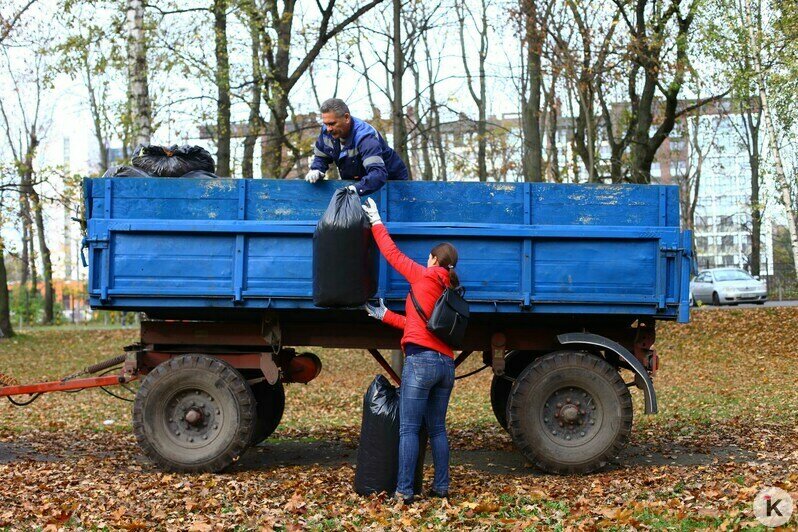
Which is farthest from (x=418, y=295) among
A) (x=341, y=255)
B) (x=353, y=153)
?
(x=353, y=153)

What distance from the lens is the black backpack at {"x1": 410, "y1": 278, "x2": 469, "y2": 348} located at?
21.4 ft

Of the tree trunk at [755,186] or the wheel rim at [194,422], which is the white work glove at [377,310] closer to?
the wheel rim at [194,422]

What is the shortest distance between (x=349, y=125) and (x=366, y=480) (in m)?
2.80

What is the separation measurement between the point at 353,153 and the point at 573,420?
2.78 meters

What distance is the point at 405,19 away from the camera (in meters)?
30.1

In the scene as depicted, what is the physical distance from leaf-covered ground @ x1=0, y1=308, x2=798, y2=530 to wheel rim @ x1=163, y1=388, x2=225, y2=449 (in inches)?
14.3

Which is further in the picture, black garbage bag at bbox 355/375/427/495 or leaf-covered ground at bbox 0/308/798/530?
black garbage bag at bbox 355/375/427/495

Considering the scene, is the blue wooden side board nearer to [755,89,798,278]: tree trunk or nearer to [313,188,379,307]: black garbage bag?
[313,188,379,307]: black garbage bag

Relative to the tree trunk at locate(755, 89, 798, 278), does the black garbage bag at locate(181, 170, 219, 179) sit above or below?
below

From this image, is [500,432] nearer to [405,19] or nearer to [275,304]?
[275,304]

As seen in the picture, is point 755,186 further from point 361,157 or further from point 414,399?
point 414,399

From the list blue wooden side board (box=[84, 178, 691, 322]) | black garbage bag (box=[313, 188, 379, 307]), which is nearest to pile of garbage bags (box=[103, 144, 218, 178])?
blue wooden side board (box=[84, 178, 691, 322])

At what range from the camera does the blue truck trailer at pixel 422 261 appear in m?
7.45

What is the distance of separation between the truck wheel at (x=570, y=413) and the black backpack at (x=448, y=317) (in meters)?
1.14
